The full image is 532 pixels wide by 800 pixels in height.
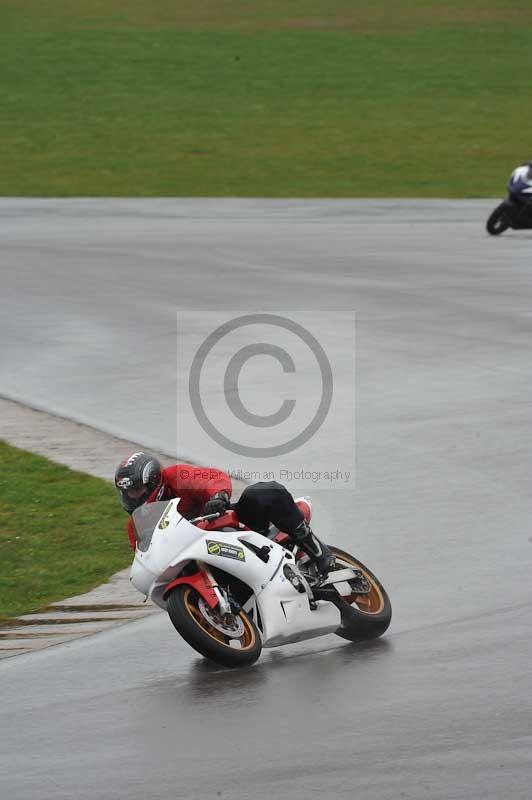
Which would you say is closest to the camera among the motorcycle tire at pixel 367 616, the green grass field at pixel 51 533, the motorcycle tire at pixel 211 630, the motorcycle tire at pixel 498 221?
the motorcycle tire at pixel 211 630

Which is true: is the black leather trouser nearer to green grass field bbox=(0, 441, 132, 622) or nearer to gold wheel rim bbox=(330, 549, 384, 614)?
gold wheel rim bbox=(330, 549, 384, 614)

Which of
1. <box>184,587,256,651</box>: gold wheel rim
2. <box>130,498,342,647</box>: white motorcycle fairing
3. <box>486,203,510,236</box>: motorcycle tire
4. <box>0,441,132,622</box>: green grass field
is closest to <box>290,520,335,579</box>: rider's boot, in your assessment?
<box>130,498,342,647</box>: white motorcycle fairing

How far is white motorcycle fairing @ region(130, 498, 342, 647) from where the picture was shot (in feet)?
28.4

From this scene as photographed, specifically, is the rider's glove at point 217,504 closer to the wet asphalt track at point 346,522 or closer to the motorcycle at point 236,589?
the motorcycle at point 236,589

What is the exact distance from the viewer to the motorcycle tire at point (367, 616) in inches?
360

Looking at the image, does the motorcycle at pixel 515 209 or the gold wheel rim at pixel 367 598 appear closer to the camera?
the gold wheel rim at pixel 367 598

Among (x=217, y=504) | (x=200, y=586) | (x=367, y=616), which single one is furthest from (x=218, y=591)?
(x=367, y=616)

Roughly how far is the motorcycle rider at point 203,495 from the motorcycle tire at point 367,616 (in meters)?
0.53

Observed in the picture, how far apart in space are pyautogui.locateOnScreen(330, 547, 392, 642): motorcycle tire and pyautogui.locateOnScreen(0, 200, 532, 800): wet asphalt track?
11cm

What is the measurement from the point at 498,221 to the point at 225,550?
60.4 ft

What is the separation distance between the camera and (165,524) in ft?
28.6

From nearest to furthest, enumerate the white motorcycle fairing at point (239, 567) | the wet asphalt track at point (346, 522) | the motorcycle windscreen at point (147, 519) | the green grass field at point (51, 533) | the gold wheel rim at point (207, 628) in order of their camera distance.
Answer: the wet asphalt track at point (346, 522), the gold wheel rim at point (207, 628), the white motorcycle fairing at point (239, 567), the motorcycle windscreen at point (147, 519), the green grass field at point (51, 533)
